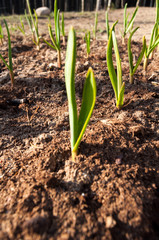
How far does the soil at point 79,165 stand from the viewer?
1.92ft

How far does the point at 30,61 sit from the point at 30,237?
160 cm

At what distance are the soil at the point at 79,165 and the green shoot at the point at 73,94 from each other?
0.15 meters

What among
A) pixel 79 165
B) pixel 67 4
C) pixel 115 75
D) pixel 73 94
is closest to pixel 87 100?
pixel 73 94

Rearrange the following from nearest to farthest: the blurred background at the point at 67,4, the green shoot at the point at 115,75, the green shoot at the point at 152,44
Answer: the green shoot at the point at 115,75 → the green shoot at the point at 152,44 → the blurred background at the point at 67,4

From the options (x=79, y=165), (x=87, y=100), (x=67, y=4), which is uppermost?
(x=67, y=4)

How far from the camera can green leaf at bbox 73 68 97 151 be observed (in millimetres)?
632

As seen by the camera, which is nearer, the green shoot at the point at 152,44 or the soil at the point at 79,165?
the soil at the point at 79,165

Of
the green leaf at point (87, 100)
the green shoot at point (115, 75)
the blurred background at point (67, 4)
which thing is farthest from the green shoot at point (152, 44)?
the blurred background at point (67, 4)

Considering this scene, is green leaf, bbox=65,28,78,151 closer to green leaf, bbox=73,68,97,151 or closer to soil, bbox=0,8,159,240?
green leaf, bbox=73,68,97,151

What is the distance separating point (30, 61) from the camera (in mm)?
1765

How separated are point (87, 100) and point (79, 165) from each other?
0.29m

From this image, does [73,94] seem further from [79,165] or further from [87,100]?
[79,165]

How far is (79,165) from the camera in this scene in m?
0.78

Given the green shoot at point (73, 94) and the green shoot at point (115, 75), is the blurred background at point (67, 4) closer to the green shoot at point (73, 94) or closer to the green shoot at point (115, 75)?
the green shoot at point (115, 75)
